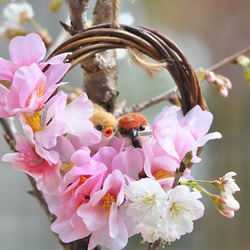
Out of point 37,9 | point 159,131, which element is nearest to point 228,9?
point 37,9

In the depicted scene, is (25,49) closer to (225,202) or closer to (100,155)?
(100,155)

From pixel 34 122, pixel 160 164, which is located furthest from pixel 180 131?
pixel 34 122

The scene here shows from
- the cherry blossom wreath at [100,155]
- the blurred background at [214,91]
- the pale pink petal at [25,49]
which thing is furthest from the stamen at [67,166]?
the blurred background at [214,91]

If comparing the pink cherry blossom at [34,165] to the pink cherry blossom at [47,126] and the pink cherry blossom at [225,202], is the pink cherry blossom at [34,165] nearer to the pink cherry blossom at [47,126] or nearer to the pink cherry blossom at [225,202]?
the pink cherry blossom at [47,126]

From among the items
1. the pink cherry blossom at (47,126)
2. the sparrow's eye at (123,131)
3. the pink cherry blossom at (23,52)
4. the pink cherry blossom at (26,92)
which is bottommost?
the sparrow's eye at (123,131)

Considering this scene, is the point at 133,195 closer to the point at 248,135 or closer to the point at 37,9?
the point at 37,9

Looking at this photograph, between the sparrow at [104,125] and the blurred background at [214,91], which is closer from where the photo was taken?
the sparrow at [104,125]
